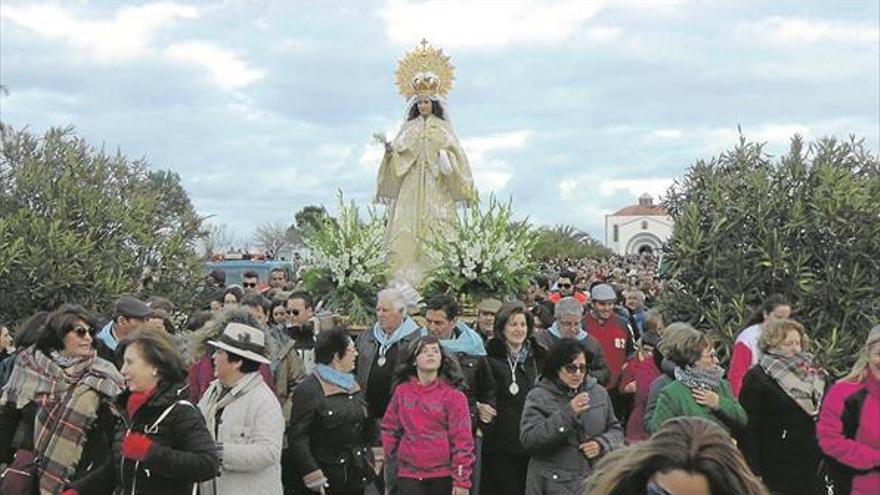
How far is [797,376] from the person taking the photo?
22.1 feet

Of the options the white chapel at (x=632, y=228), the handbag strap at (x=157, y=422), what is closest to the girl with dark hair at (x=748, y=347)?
the handbag strap at (x=157, y=422)

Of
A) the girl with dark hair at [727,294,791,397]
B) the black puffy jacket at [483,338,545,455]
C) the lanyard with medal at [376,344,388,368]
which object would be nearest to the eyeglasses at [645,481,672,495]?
the black puffy jacket at [483,338,545,455]

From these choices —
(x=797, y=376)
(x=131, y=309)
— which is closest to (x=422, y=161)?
(x=131, y=309)

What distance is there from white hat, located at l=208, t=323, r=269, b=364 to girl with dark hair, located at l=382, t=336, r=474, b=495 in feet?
4.50

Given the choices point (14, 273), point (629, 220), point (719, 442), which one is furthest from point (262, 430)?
point (629, 220)

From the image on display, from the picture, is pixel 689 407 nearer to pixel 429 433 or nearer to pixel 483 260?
pixel 429 433

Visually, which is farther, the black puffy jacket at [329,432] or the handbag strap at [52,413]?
the black puffy jacket at [329,432]

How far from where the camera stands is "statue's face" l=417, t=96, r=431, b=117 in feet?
53.1

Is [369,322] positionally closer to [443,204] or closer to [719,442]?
[443,204]

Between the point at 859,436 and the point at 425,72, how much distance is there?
36.9 feet

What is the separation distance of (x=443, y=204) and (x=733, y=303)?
286 inches

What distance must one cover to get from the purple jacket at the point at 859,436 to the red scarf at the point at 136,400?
3.52m

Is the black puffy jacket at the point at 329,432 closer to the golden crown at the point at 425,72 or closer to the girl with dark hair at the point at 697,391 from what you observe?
the girl with dark hair at the point at 697,391

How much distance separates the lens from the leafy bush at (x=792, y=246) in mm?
9352
